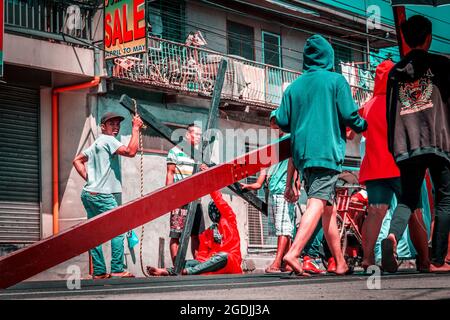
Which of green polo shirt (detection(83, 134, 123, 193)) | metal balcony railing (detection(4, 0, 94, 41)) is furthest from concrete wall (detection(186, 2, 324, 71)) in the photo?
green polo shirt (detection(83, 134, 123, 193))

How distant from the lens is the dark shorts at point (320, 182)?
24.9ft

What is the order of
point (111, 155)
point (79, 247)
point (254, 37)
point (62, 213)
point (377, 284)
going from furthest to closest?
point (254, 37), point (62, 213), point (111, 155), point (79, 247), point (377, 284)

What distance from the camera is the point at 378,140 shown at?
8.79 m

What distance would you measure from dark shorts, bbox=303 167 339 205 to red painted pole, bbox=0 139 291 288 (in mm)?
383

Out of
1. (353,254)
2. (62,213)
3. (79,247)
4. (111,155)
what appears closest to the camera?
(79,247)

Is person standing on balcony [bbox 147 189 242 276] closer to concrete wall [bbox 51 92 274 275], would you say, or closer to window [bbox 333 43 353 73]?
concrete wall [bbox 51 92 274 275]

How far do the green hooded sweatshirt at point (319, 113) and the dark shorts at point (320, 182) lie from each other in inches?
2.8

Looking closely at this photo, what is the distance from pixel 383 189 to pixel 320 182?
4.31ft

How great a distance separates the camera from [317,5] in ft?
92.5

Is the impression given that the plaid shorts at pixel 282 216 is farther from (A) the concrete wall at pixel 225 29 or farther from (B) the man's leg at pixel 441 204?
(A) the concrete wall at pixel 225 29

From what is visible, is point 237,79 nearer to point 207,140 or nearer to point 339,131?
point 207,140

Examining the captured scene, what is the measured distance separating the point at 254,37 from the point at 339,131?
19.7m

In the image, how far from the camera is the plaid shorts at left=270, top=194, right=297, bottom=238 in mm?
11000
